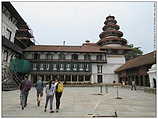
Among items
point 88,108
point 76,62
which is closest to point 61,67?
point 76,62

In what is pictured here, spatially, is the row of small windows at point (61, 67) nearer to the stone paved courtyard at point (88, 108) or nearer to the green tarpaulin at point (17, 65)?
the green tarpaulin at point (17, 65)

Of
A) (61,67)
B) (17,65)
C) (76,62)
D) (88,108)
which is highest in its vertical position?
(76,62)

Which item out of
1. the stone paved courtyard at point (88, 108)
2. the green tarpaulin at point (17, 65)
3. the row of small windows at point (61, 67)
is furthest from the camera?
the row of small windows at point (61, 67)

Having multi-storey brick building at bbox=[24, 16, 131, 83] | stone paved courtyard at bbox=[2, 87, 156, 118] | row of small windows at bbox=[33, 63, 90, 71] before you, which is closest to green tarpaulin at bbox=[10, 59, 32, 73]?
row of small windows at bbox=[33, 63, 90, 71]

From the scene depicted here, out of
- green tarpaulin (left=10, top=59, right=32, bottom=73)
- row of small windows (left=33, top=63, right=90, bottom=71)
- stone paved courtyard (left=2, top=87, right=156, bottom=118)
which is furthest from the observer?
row of small windows (left=33, top=63, right=90, bottom=71)

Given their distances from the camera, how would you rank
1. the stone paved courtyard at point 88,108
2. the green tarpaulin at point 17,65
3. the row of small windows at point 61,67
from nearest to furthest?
the stone paved courtyard at point 88,108
the green tarpaulin at point 17,65
the row of small windows at point 61,67

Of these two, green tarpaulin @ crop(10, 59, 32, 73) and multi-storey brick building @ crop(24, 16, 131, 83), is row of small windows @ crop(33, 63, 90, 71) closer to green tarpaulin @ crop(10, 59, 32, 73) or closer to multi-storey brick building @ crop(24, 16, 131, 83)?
multi-storey brick building @ crop(24, 16, 131, 83)

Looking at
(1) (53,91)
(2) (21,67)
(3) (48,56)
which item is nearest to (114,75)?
(3) (48,56)

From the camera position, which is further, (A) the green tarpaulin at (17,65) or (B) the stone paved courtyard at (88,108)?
(A) the green tarpaulin at (17,65)

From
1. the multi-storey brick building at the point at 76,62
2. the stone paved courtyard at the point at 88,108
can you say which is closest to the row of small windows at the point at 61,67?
the multi-storey brick building at the point at 76,62

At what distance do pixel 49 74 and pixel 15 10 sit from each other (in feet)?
57.7

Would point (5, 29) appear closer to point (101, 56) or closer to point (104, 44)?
point (101, 56)

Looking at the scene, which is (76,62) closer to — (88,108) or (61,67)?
(61,67)

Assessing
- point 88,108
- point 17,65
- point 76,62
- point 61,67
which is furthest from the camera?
point 76,62
